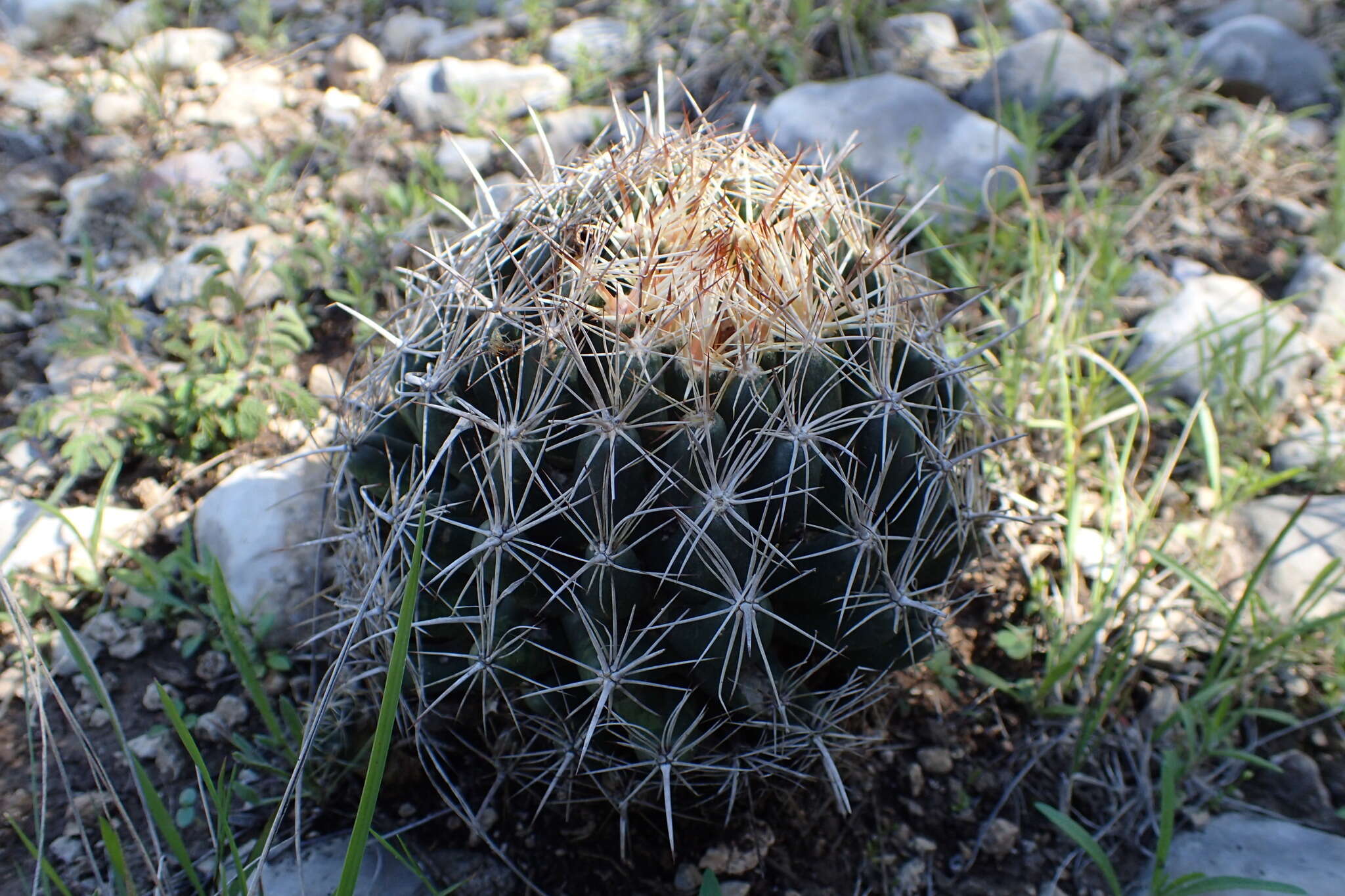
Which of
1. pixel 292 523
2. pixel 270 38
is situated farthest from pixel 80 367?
pixel 270 38

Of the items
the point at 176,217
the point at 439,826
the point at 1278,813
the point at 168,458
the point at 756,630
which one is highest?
the point at 756,630

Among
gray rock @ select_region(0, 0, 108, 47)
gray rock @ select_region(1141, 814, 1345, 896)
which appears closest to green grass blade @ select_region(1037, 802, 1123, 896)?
gray rock @ select_region(1141, 814, 1345, 896)

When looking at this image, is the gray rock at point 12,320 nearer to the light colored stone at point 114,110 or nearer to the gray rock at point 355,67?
the light colored stone at point 114,110

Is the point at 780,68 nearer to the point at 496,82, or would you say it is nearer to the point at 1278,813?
the point at 496,82

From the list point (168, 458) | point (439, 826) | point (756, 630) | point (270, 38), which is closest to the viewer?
point (756, 630)

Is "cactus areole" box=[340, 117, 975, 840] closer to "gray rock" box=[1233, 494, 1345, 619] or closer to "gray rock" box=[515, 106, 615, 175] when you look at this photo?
"gray rock" box=[1233, 494, 1345, 619]

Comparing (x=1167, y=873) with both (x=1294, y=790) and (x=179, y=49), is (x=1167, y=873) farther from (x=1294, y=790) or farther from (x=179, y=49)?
(x=179, y=49)

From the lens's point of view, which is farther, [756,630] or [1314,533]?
[1314,533]
